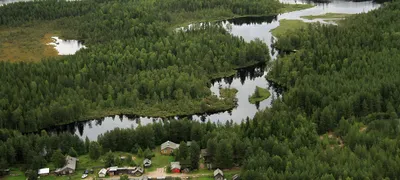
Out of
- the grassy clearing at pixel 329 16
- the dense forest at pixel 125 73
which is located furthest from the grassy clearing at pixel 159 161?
the grassy clearing at pixel 329 16

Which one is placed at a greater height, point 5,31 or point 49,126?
point 5,31

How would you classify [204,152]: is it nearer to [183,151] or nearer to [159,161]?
[183,151]

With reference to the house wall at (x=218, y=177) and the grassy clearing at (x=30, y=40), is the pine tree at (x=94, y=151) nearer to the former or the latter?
the house wall at (x=218, y=177)

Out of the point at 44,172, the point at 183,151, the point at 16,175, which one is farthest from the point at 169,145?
the point at 16,175

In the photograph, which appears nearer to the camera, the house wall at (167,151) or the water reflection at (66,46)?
the house wall at (167,151)

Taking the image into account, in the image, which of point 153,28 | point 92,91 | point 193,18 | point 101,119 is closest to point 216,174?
point 101,119

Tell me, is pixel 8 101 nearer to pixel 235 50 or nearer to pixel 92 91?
pixel 92 91

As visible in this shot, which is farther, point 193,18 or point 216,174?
point 193,18

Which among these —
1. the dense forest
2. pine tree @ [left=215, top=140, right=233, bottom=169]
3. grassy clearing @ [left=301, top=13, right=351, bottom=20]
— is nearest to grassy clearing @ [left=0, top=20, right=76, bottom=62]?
the dense forest
